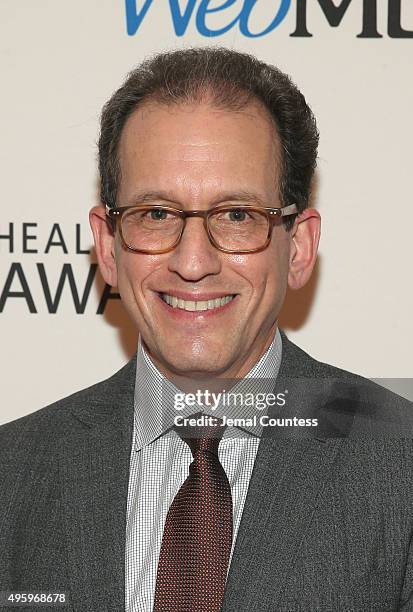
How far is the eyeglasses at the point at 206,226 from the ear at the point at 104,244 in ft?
0.61

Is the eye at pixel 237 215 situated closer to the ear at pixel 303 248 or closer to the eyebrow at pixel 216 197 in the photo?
the eyebrow at pixel 216 197

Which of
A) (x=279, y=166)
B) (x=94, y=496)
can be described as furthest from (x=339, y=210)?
(x=94, y=496)

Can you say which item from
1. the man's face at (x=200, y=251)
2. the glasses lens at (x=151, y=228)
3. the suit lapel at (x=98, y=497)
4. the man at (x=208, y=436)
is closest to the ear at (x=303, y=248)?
the man at (x=208, y=436)

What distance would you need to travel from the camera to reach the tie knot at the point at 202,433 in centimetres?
180

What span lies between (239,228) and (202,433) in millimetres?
421

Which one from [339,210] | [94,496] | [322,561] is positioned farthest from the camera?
[339,210]

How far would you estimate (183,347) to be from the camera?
1.83 meters

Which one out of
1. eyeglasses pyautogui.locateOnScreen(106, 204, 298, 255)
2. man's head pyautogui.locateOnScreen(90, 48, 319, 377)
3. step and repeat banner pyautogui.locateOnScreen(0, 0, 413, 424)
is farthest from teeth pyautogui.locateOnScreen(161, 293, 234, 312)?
step and repeat banner pyautogui.locateOnScreen(0, 0, 413, 424)

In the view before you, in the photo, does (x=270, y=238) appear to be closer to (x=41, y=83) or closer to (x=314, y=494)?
(x=314, y=494)

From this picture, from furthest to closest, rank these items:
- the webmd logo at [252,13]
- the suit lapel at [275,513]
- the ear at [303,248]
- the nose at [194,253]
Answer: the webmd logo at [252,13] → the ear at [303,248] → the nose at [194,253] → the suit lapel at [275,513]

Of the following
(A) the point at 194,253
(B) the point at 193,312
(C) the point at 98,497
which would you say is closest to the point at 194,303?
(B) the point at 193,312

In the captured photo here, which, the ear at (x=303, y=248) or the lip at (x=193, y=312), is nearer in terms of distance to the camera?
the lip at (x=193, y=312)

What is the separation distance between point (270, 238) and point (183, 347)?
28 centimetres

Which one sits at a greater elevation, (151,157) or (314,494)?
(151,157)
